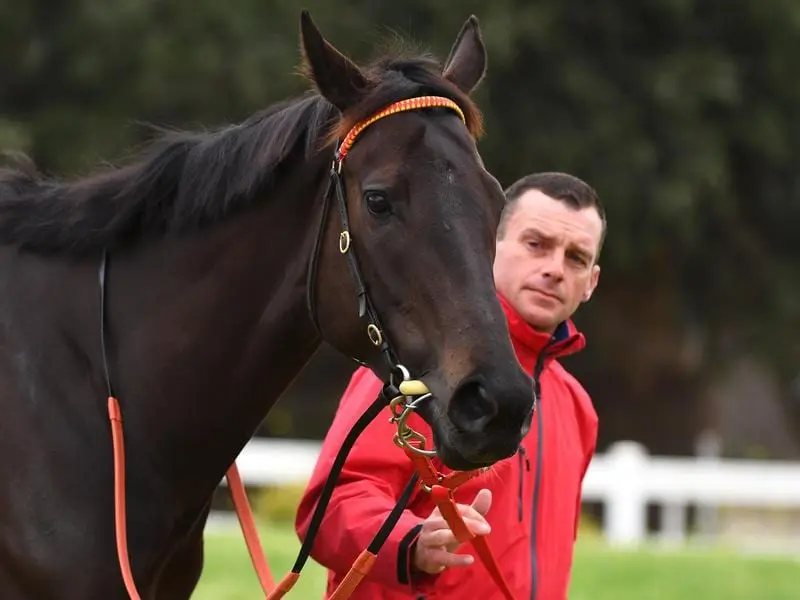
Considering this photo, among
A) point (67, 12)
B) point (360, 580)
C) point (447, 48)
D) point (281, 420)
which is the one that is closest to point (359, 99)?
point (360, 580)

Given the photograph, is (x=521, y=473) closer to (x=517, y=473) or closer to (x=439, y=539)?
(x=517, y=473)

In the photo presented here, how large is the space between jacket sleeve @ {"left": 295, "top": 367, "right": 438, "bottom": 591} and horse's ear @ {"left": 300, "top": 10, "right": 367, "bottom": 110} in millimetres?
783

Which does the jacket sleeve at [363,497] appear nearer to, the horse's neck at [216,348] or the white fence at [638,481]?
the horse's neck at [216,348]

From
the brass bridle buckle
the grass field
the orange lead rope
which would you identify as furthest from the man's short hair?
the grass field

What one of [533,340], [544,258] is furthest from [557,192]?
[533,340]

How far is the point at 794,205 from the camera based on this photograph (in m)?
16.6

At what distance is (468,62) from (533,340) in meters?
0.76

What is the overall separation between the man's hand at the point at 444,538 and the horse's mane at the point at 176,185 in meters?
0.88

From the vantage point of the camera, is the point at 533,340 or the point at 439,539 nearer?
the point at 439,539

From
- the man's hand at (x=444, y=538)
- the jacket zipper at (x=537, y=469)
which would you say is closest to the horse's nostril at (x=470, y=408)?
the man's hand at (x=444, y=538)

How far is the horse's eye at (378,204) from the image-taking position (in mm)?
2973

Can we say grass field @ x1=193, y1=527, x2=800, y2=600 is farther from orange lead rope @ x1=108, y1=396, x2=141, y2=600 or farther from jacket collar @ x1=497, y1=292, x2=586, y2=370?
orange lead rope @ x1=108, y1=396, x2=141, y2=600

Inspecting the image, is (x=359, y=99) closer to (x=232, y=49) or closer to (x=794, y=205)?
(x=232, y=49)

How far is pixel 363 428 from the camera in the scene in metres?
3.26
